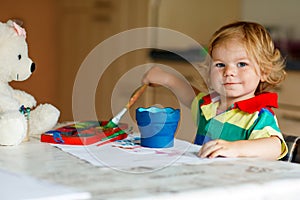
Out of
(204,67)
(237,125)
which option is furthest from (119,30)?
(237,125)

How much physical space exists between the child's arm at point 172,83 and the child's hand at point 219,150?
1.51 ft

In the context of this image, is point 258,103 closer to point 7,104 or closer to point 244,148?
point 244,148

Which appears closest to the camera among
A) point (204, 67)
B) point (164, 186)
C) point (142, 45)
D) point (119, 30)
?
point (164, 186)

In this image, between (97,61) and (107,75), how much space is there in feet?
0.37

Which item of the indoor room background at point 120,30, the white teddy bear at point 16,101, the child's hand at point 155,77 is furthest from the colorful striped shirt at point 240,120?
the indoor room background at point 120,30

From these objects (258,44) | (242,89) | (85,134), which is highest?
(258,44)

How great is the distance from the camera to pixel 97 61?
373 centimetres

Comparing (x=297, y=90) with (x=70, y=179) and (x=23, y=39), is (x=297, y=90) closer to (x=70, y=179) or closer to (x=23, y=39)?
(x=23, y=39)

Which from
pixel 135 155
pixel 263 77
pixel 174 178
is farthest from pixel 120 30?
pixel 174 178

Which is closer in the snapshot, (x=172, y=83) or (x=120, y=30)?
(x=172, y=83)

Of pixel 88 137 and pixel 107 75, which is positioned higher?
pixel 88 137

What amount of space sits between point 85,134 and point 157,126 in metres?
0.19

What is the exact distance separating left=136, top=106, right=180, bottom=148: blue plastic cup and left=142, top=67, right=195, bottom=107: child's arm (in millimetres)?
316

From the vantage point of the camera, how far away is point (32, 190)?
96 cm
